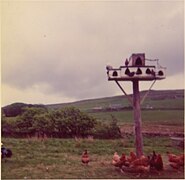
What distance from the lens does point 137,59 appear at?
16.4ft

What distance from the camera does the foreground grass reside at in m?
4.61

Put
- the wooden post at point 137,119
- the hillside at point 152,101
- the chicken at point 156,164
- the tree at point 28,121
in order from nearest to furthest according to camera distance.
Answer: the chicken at point 156,164 < the wooden post at point 137,119 < the hillside at point 152,101 < the tree at point 28,121

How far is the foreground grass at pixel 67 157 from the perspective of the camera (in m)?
4.61

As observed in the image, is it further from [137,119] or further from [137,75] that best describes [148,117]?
[137,75]

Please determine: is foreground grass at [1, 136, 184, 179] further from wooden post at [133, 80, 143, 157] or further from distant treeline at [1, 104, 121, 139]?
wooden post at [133, 80, 143, 157]

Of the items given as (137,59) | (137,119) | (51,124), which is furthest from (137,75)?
(51,124)

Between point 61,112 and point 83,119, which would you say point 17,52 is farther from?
point 83,119

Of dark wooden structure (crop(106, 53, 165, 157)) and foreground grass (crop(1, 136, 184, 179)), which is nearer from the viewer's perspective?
foreground grass (crop(1, 136, 184, 179))

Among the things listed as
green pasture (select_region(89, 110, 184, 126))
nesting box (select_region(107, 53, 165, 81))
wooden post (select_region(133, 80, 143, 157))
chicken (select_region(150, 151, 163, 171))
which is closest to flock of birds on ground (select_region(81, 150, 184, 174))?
chicken (select_region(150, 151, 163, 171))

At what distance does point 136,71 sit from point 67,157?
1.82 metres

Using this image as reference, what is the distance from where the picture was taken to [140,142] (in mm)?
5086

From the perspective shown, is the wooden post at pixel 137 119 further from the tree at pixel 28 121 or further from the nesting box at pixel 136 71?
the tree at pixel 28 121

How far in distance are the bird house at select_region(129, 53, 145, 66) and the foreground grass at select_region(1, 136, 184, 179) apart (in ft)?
4.62

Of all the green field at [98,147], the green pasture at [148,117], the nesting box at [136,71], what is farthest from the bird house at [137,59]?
the green pasture at [148,117]
